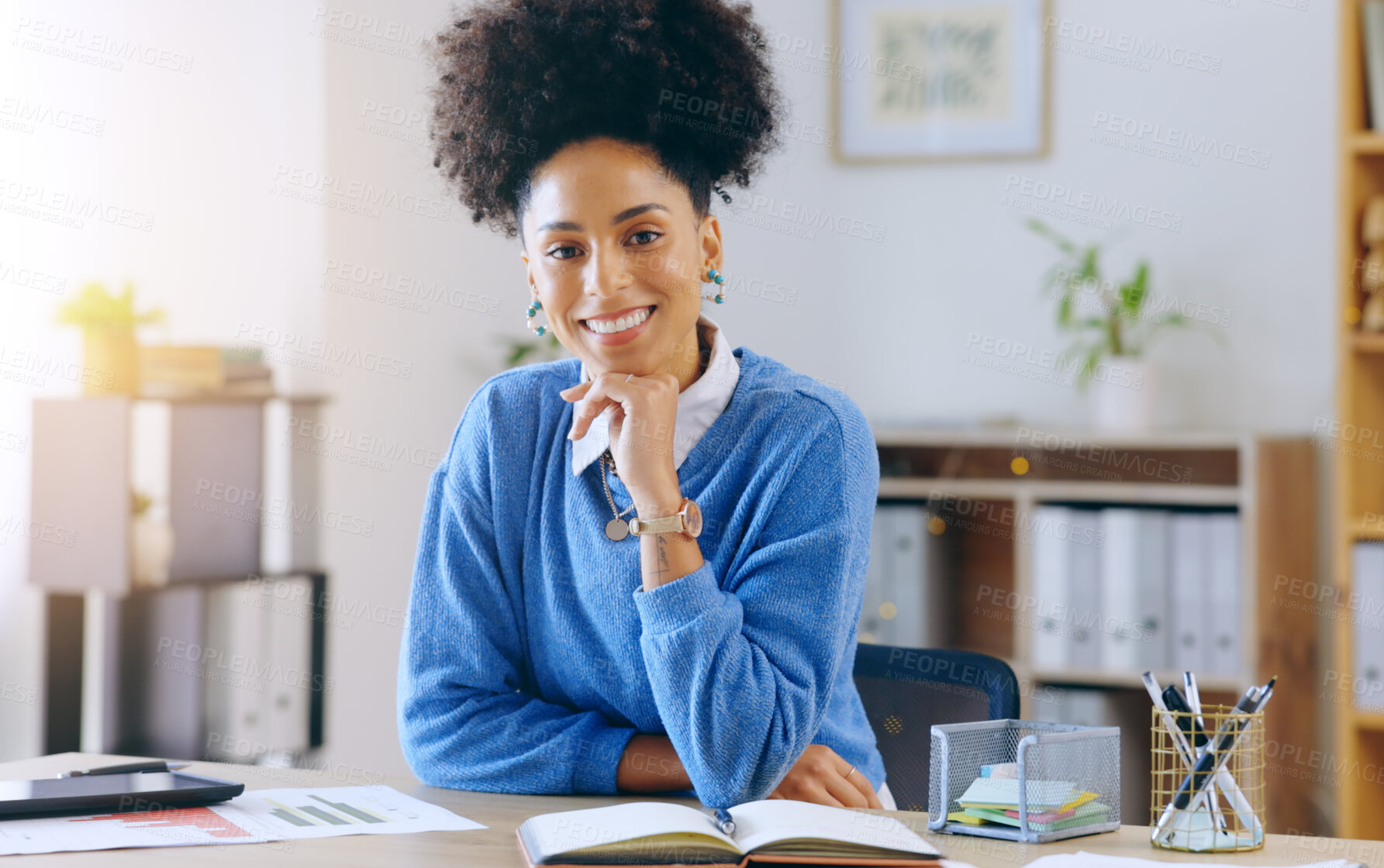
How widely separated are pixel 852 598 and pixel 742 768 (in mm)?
218

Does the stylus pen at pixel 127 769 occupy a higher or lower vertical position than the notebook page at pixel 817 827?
lower

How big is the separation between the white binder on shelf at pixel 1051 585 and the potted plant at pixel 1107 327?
276 millimetres

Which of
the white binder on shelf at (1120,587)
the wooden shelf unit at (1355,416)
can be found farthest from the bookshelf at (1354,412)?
the white binder on shelf at (1120,587)

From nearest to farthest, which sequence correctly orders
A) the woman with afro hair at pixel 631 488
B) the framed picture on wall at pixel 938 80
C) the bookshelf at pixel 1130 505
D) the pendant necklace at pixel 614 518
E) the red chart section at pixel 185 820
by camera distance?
1. the red chart section at pixel 185 820
2. the woman with afro hair at pixel 631 488
3. the pendant necklace at pixel 614 518
4. the bookshelf at pixel 1130 505
5. the framed picture on wall at pixel 938 80

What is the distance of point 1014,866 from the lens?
3.25ft

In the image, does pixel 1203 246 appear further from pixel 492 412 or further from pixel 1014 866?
pixel 1014 866

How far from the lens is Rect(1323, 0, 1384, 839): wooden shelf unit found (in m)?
2.54

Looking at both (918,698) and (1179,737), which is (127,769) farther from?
(1179,737)

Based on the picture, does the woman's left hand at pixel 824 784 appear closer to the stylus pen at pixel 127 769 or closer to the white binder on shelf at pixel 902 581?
the stylus pen at pixel 127 769

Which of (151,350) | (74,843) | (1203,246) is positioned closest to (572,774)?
(74,843)

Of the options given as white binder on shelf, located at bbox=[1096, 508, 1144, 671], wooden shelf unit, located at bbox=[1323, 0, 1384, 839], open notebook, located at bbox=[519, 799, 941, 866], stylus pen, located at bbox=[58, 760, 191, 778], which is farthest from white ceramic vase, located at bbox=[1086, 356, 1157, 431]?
stylus pen, located at bbox=[58, 760, 191, 778]

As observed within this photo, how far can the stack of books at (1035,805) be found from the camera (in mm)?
1065

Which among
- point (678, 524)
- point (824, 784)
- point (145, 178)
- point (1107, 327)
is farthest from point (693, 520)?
point (145, 178)

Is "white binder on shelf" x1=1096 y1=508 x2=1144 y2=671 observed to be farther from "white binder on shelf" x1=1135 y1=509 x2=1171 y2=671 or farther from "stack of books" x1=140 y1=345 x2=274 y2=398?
"stack of books" x1=140 y1=345 x2=274 y2=398
